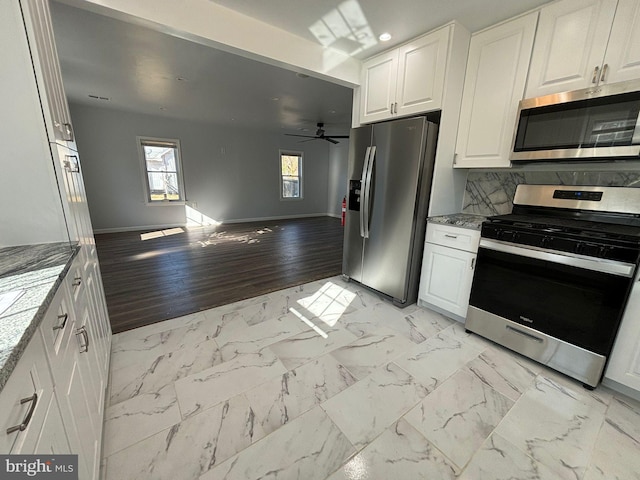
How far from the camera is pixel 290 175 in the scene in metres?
8.03

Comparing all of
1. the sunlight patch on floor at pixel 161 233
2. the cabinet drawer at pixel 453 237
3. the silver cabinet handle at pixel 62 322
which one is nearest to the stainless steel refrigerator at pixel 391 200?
the cabinet drawer at pixel 453 237

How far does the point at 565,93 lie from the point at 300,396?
2.61 m

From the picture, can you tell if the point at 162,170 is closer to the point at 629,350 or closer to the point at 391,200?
the point at 391,200

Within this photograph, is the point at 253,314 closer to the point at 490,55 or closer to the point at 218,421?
the point at 218,421

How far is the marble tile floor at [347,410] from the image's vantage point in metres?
1.21

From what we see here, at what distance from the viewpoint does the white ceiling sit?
6.34ft

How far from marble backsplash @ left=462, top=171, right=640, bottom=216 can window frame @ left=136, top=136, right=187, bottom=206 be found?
602 cm

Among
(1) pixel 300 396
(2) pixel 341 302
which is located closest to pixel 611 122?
(2) pixel 341 302

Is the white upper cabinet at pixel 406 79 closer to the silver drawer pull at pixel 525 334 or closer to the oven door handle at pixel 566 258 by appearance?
the oven door handle at pixel 566 258

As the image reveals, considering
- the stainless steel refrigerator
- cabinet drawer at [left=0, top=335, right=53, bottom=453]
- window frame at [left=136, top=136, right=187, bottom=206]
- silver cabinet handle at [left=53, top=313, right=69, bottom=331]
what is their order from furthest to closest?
window frame at [left=136, top=136, right=187, bottom=206], the stainless steel refrigerator, silver cabinet handle at [left=53, top=313, right=69, bottom=331], cabinet drawer at [left=0, top=335, right=53, bottom=453]

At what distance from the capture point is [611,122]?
1.64 m

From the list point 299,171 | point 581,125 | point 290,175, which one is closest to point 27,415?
point 581,125

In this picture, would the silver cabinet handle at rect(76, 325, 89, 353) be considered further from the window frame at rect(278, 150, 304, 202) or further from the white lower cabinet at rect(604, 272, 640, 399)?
the window frame at rect(278, 150, 304, 202)

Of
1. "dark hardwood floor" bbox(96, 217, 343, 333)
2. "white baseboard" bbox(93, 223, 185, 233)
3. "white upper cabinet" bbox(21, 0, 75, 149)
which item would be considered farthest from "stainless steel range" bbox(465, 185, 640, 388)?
"white baseboard" bbox(93, 223, 185, 233)
